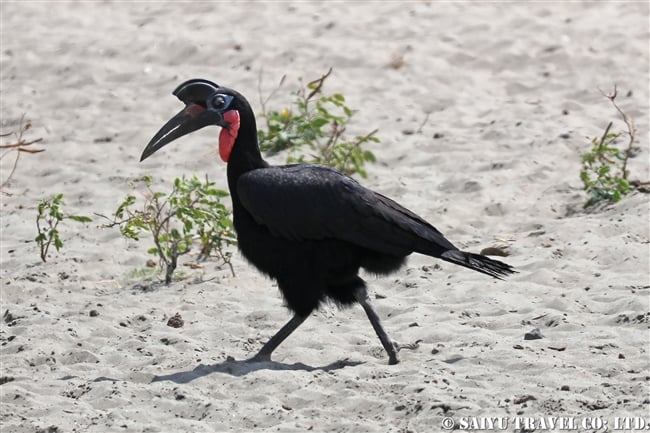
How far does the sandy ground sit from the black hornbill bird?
0.33 metres

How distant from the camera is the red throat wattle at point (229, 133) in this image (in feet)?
20.1

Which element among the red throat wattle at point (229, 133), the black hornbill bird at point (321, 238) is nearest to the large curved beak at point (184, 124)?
the red throat wattle at point (229, 133)

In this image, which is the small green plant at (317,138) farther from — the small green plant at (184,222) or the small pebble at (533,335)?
the small pebble at (533,335)

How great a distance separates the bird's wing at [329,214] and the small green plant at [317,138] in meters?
2.44

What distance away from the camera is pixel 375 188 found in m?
8.50

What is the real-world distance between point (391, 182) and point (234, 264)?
61.4 inches

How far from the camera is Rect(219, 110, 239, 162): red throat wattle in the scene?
20.1 ft

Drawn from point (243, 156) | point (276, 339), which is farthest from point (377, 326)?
point (243, 156)

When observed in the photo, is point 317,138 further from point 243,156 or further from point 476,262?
point 476,262

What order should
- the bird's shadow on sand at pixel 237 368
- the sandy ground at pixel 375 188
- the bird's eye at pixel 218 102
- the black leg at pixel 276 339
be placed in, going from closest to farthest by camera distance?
the sandy ground at pixel 375 188 → the bird's shadow on sand at pixel 237 368 → the black leg at pixel 276 339 → the bird's eye at pixel 218 102

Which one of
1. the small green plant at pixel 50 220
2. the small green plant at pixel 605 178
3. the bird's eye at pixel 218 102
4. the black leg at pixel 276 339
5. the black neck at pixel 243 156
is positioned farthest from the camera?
the small green plant at pixel 605 178

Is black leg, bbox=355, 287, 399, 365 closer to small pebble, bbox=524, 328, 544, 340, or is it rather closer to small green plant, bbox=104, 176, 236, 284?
small pebble, bbox=524, 328, 544, 340

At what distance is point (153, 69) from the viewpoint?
10.7m

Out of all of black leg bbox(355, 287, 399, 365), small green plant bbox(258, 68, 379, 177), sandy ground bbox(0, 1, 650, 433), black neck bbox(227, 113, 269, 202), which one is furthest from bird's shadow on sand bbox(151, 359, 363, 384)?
small green plant bbox(258, 68, 379, 177)
